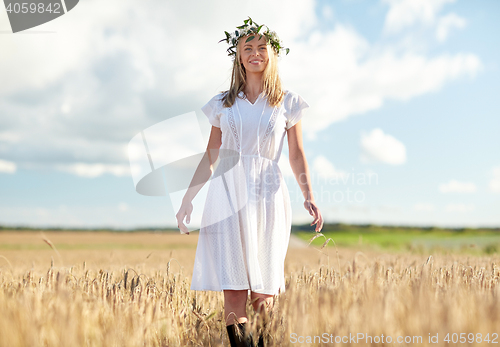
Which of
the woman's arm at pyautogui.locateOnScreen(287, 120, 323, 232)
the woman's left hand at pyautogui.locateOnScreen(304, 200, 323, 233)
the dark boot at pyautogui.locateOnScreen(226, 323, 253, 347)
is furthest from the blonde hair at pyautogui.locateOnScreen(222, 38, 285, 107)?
the dark boot at pyautogui.locateOnScreen(226, 323, 253, 347)

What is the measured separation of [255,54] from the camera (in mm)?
3008

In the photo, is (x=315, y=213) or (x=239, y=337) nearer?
(x=239, y=337)

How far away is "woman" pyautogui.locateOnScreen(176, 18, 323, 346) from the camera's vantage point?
2.80 meters

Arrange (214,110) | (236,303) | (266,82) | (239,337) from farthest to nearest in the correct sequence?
→ 1. (214,110)
2. (266,82)
3. (236,303)
4. (239,337)

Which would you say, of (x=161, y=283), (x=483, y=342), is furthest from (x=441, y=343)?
(x=161, y=283)

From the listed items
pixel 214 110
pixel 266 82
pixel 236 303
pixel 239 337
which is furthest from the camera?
pixel 214 110

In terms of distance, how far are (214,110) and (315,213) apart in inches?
43.1

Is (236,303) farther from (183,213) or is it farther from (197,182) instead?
(197,182)

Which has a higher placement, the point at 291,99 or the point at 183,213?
the point at 291,99

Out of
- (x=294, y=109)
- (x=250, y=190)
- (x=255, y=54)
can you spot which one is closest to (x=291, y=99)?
(x=294, y=109)

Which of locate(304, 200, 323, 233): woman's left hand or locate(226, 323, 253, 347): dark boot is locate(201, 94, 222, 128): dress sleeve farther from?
locate(226, 323, 253, 347): dark boot

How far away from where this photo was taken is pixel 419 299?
1.78 metres

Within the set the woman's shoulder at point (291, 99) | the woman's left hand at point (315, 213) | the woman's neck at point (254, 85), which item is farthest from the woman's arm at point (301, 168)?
the woman's neck at point (254, 85)

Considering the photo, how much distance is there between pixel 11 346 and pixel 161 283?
217cm
